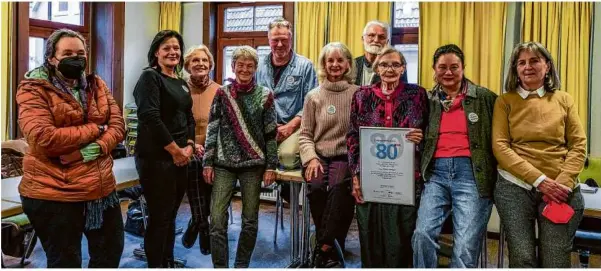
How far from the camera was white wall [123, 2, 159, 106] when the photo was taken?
5441 millimetres

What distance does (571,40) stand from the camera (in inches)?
155

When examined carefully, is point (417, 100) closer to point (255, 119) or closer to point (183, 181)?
point (255, 119)

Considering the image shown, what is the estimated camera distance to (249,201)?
2.76 meters

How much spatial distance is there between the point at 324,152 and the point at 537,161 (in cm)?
102

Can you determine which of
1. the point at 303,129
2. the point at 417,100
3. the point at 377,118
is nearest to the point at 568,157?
the point at 417,100

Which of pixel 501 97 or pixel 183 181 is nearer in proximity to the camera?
pixel 501 97

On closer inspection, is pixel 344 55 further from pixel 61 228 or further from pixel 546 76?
pixel 61 228

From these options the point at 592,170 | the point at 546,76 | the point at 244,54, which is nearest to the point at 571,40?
the point at 592,170

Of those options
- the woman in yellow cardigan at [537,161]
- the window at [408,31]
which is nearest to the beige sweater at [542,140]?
the woman in yellow cardigan at [537,161]

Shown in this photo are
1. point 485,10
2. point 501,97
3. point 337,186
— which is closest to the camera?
point 501,97

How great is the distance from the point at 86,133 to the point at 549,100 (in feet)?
6.57

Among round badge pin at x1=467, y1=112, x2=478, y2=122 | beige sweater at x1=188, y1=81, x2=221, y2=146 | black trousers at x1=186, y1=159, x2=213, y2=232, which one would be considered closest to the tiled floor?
black trousers at x1=186, y1=159, x2=213, y2=232

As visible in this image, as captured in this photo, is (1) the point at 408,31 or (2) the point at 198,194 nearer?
(2) the point at 198,194

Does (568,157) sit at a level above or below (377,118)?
below
